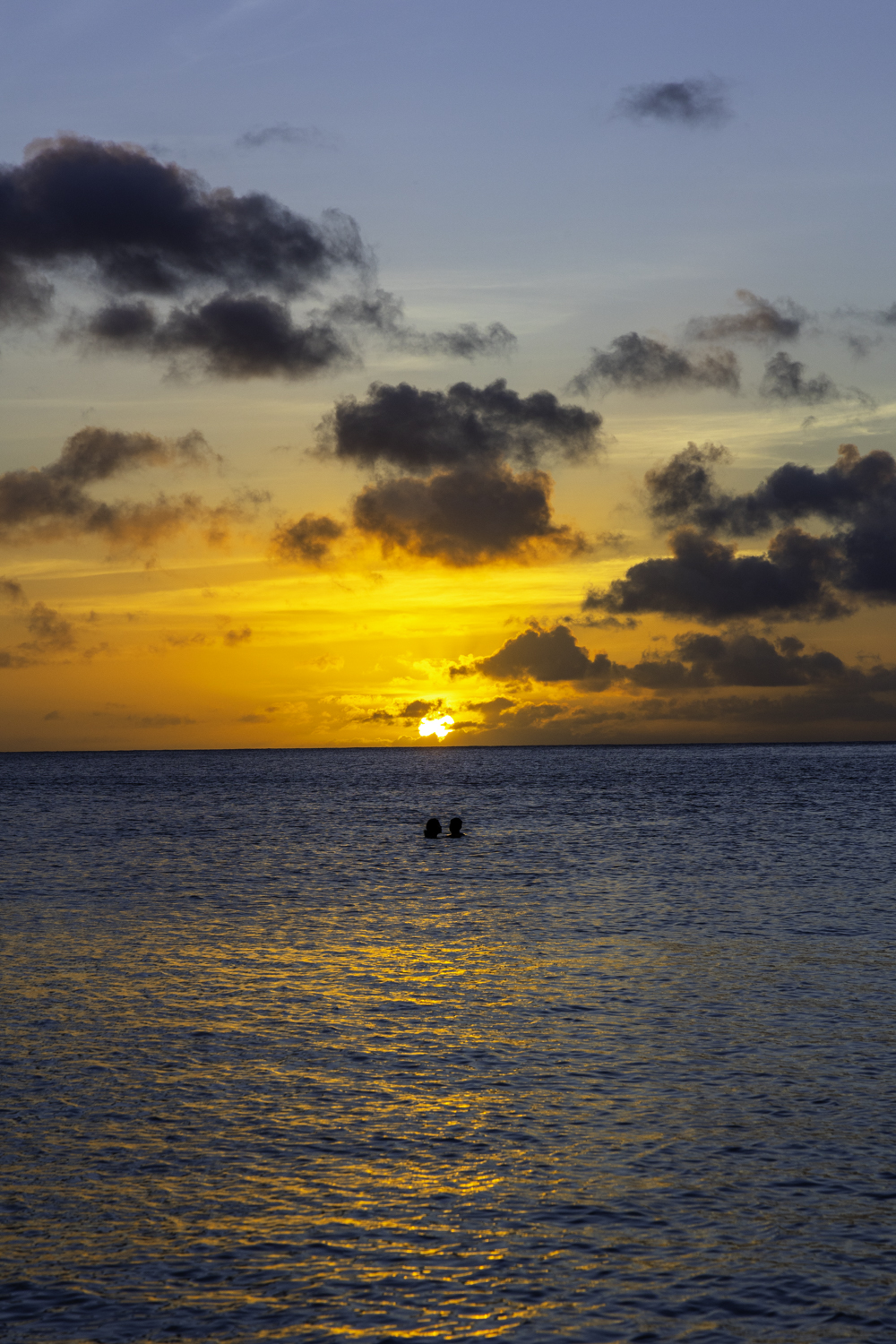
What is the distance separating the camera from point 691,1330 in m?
11.7

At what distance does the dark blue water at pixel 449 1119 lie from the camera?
12.4 metres

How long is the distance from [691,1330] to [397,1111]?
24.8ft

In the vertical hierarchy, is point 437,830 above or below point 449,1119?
below

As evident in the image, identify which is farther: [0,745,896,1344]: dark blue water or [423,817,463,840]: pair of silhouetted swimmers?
[423,817,463,840]: pair of silhouetted swimmers

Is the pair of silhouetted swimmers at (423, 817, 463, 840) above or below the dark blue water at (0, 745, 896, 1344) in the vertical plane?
below

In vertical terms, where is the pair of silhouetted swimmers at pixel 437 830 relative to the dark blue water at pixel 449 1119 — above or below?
below

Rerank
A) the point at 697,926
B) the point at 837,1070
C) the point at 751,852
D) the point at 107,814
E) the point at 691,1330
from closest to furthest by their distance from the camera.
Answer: the point at 691,1330 < the point at 837,1070 < the point at 697,926 < the point at 751,852 < the point at 107,814

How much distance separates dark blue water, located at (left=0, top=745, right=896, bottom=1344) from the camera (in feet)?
40.8

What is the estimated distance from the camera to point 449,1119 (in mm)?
18172

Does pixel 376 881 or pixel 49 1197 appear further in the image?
pixel 376 881

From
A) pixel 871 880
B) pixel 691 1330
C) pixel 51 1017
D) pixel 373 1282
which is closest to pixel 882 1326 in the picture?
pixel 691 1330

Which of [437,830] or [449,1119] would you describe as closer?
[449,1119]

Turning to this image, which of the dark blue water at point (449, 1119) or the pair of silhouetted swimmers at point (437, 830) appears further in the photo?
the pair of silhouetted swimmers at point (437, 830)

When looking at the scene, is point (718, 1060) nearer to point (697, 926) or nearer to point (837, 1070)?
point (837, 1070)
